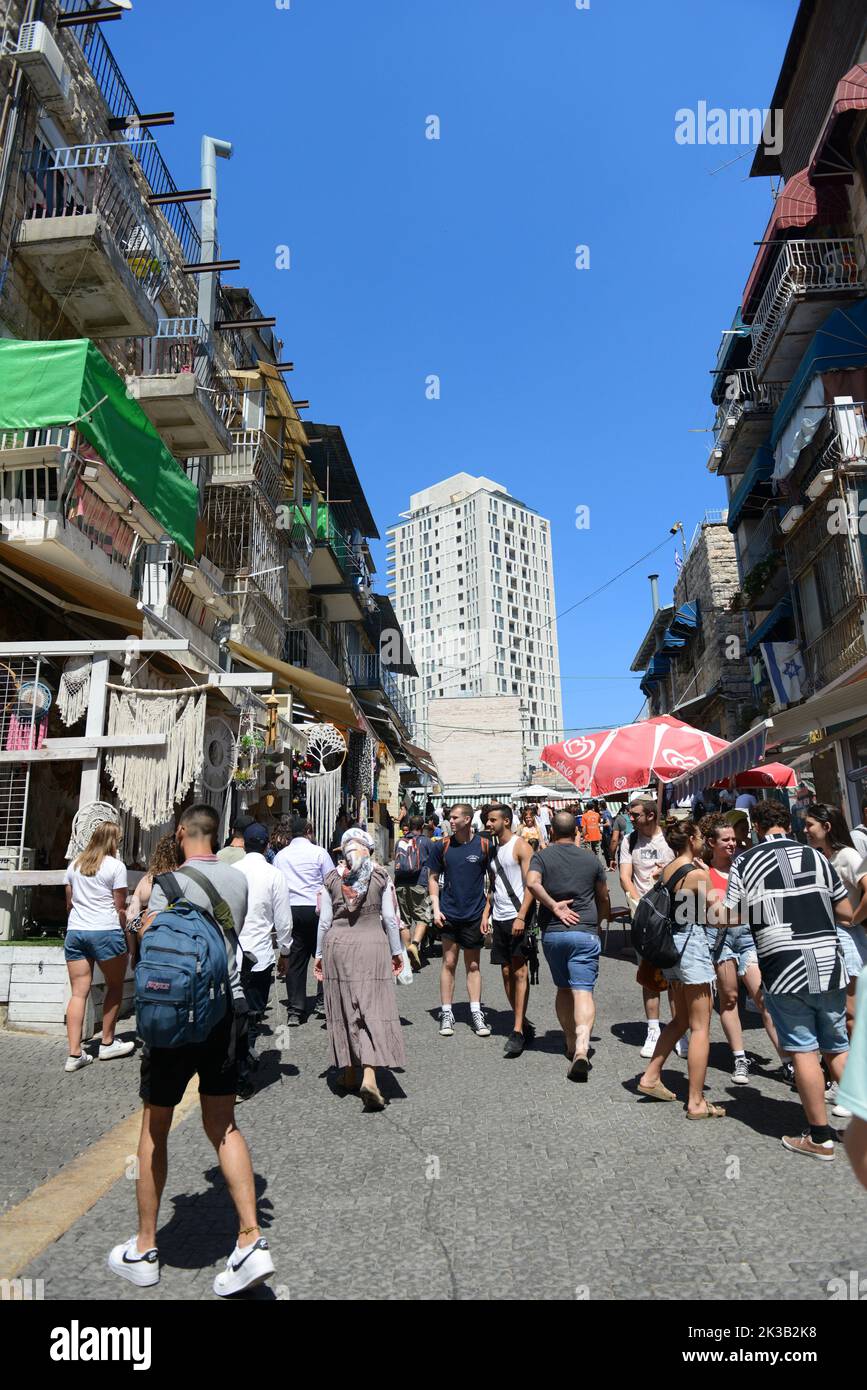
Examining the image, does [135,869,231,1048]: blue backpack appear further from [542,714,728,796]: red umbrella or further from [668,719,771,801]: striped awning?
[668,719,771,801]: striped awning

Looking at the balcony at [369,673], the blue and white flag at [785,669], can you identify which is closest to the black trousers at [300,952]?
the blue and white flag at [785,669]

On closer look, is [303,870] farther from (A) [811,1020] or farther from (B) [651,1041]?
(A) [811,1020]

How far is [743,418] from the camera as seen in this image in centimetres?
2253

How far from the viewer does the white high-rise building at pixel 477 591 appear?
12200 cm

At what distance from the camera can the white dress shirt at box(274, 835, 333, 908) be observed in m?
7.66

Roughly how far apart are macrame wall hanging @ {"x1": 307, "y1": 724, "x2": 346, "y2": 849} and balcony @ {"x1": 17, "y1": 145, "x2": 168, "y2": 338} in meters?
6.80

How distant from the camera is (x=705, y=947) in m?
5.18

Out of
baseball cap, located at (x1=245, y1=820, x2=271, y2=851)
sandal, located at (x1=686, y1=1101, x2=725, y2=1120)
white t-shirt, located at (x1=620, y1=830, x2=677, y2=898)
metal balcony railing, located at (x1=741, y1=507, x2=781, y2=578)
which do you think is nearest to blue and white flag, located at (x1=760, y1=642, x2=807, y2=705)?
metal balcony railing, located at (x1=741, y1=507, x2=781, y2=578)

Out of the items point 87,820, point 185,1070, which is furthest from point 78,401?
point 185,1070

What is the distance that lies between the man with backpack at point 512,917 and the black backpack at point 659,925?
1.18 m

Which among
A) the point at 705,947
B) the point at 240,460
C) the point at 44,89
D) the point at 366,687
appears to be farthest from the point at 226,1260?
the point at 366,687

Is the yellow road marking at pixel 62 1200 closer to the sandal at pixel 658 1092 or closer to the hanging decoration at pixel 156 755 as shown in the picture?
the sandal at pixel 658 1092

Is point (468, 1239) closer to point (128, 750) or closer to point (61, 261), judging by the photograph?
point (128, 750)

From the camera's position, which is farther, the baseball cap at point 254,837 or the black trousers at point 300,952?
the baseball cap at point 254,837
